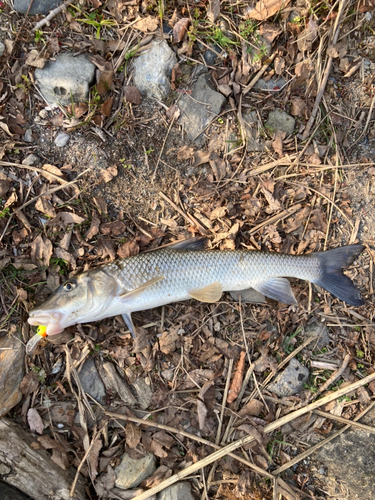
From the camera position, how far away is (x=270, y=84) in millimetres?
3992

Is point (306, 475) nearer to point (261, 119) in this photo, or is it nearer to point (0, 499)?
point (0, 499)

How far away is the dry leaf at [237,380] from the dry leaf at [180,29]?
3724 mm

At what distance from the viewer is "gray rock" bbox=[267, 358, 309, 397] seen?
379cm

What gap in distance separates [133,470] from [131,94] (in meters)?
4.18

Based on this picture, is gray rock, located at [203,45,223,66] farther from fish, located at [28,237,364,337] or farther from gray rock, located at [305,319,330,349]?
gray rock, located at [305,319,330,349]

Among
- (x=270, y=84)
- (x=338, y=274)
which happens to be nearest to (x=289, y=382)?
(x=338, y=274)

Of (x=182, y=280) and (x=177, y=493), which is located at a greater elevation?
(x=182, y=280)

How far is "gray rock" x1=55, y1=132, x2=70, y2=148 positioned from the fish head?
1.49 metres

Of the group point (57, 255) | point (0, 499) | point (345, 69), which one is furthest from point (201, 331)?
point (345, 69)

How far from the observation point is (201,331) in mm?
3869

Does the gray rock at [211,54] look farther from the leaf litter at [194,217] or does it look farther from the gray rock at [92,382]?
the gray rock at [92,382]

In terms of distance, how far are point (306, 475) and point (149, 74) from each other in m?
4.95

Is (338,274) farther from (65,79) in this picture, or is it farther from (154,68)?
(65,79)

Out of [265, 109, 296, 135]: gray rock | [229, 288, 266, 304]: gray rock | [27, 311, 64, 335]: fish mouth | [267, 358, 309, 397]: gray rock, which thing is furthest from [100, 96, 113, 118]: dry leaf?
[267, 358, 309, 397]: gray rock
